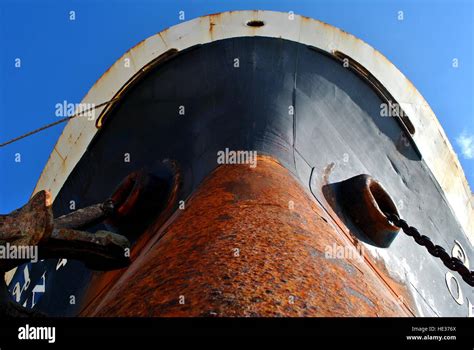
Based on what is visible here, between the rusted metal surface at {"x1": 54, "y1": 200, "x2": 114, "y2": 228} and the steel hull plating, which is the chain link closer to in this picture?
the steel hull plating

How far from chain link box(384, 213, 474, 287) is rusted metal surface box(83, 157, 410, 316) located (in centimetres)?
68

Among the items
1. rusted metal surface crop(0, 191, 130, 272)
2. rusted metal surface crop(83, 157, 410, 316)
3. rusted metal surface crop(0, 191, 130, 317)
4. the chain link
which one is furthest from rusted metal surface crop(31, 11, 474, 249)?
rusted metal surface crop(0, 191, 130, 317)

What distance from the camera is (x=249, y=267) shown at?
2367mm

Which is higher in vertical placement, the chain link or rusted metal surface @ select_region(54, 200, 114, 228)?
rusted metal surface @ select_region(54, 200, 114, 228)

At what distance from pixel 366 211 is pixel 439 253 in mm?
794

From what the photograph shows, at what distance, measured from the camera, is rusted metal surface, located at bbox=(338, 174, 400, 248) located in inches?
178

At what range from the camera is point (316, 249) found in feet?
9.11

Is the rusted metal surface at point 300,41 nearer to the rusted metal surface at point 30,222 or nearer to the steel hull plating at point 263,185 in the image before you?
the steel hull plating at point 263,185

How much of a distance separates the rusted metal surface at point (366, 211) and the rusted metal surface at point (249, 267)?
106 cm

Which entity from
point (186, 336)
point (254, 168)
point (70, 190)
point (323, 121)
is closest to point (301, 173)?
point (254, 168)

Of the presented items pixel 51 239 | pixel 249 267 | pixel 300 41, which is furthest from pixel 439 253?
pixel 300 41

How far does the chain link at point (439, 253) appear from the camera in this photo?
3488mm

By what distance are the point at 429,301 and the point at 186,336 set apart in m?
Answer: 3.56

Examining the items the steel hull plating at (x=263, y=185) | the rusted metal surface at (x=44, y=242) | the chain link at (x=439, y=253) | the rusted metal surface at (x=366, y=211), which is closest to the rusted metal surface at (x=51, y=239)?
the rusted metal surface at (x=44, y=242)
